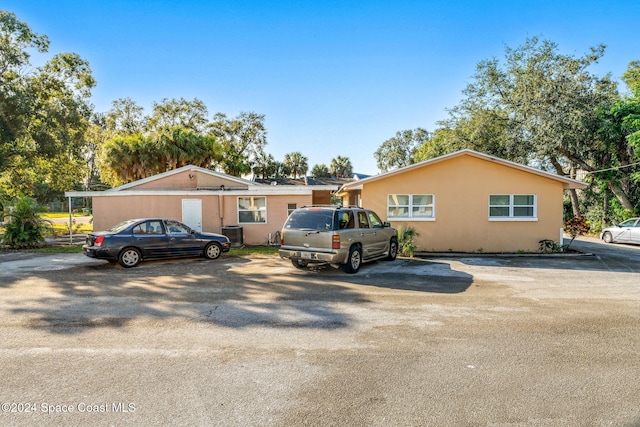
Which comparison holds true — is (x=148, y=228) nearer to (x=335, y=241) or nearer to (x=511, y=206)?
(x=335, y=241)

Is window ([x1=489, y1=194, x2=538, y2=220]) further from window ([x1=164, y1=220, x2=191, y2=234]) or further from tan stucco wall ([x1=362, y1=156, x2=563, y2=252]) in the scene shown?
window ([x1=164, y1=220, x2=191, y2=234])

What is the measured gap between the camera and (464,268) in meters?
11.8

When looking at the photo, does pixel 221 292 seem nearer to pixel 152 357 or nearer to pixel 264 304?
pixel 264 304

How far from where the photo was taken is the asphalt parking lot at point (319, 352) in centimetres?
357

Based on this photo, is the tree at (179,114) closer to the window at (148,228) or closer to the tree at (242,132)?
the tree at (242,132)

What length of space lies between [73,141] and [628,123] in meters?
32.0

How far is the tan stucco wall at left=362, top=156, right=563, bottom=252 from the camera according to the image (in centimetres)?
1563

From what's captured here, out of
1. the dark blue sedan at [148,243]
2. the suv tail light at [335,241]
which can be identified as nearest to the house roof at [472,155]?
the suv tail light at [335,241]

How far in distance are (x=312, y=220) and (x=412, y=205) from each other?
689 cm

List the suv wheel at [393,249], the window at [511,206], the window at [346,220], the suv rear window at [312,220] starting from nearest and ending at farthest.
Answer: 1. the suv rear window at [312,220]
2. the window at [346,220]
3. the suv wheel at [393,249]
4. the window at [511,206]

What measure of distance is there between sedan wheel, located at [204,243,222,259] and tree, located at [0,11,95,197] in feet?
44.3

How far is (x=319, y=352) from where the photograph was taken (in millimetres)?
4973

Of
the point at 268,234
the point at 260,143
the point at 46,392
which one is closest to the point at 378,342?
the point at 46,392

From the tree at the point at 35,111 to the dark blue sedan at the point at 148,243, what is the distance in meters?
12.0
